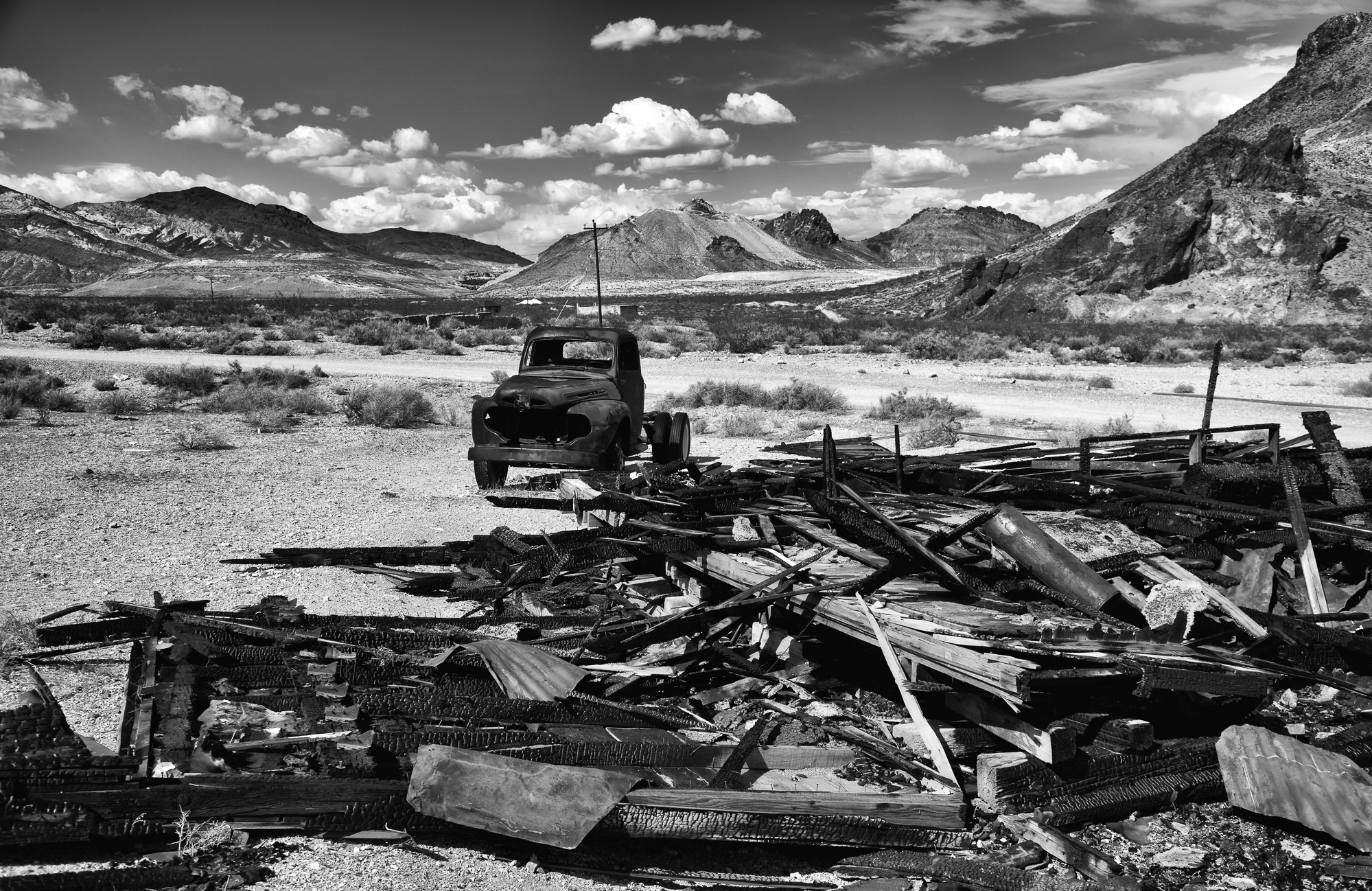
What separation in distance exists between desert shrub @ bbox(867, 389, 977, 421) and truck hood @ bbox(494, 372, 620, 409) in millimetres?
7153

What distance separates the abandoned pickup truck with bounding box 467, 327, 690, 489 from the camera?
972 cm

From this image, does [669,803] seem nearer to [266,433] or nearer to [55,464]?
[55,464]

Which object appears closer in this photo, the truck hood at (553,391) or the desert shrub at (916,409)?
the truck hood at (553,391)

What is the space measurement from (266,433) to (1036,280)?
47033mm

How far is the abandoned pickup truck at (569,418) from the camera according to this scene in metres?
9.72

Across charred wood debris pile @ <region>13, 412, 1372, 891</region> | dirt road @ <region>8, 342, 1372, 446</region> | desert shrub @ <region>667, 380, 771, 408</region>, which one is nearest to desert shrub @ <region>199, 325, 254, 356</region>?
dirt road @ <region>8, 342, 1372, 446</region>

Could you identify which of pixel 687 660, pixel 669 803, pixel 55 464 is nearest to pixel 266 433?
pixel 55 464

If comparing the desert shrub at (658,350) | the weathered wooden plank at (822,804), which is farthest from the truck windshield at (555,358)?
the desert shrub at (658,350)

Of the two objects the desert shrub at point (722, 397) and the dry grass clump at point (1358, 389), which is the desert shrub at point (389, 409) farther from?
the dry grass clump at point (1358, 389)

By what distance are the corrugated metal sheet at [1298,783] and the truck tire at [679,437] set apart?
25.1 ft

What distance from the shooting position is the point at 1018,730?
3.81 m

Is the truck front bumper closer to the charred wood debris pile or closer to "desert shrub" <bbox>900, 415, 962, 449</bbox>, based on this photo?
the charred wood debris pile

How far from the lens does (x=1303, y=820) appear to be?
3535mm

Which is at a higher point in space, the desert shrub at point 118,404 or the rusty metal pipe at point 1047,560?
the desert shrub at point 118,404
